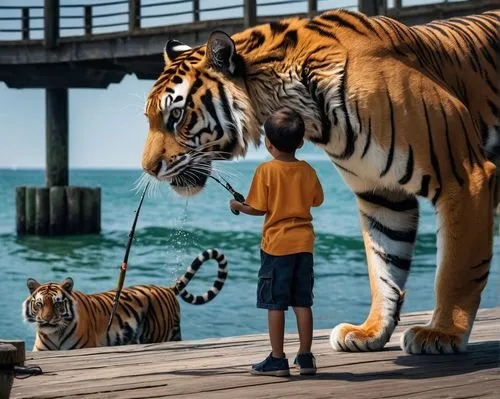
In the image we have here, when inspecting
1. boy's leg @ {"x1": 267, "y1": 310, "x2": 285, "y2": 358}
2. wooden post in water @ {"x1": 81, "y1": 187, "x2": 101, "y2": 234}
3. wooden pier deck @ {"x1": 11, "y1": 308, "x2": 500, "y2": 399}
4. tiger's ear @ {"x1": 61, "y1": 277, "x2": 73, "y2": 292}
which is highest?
boy's leg @ {"x1": 267, "y1": 310, "x2": 285, "y2": 358}

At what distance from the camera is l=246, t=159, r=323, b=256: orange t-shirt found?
349 cm

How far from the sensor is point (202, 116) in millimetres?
3930

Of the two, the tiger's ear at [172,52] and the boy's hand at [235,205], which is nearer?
the boy's hand at [235,205]

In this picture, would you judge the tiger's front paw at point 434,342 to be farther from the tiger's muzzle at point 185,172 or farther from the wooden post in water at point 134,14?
the wooden post in water at point 134,14

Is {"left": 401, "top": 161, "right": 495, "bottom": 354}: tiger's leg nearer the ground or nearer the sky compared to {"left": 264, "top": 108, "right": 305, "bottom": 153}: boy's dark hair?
nearer the ground

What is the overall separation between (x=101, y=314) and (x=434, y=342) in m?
3.76

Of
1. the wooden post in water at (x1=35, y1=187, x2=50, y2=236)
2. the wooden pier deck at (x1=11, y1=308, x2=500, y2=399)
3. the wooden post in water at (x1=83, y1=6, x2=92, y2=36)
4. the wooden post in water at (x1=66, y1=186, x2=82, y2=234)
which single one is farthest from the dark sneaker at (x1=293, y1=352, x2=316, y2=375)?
the wooden post in water at (x1=35, y1=187, x2=50, y2=236)

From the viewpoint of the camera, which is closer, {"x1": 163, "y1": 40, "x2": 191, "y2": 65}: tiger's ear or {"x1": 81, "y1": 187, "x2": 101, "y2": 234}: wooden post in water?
{"x1": 163, "y1": 40, "x2": 191, "y2": 65}: tiger's ear

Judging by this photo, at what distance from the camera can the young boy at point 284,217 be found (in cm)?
349

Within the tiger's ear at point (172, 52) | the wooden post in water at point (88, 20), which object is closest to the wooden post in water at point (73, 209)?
the wooden post in water at point (88, 20)

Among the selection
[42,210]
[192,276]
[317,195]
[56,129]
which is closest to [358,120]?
[317,195]

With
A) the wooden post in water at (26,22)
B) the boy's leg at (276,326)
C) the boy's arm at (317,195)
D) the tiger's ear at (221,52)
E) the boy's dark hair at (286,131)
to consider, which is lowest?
the boy's leg at (276,326)

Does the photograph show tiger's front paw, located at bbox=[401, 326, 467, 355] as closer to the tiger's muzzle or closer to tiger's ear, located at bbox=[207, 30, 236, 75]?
the tiger's muzzle

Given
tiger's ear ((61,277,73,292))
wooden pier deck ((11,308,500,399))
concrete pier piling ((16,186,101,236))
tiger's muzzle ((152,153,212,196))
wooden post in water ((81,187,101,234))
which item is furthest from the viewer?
wooden post in water ((81,187,101,234))
